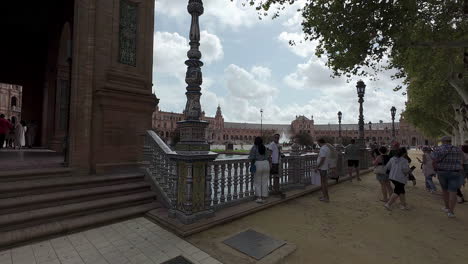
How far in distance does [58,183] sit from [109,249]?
7.49ft

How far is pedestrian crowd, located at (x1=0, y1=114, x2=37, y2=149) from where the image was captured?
31.1 ft

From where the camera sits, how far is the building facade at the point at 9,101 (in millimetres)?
37250

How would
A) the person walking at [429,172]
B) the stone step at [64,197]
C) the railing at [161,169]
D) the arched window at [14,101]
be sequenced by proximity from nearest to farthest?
the stone step at [64,197] < the railing at [161,169] < the person walking at [429,172] < the arched window at [14,101]

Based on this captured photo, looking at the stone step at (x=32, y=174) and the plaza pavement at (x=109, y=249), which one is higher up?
the stone step at (x=32, y=174)

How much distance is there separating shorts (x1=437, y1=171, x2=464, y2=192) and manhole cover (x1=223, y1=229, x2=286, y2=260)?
5022 mm

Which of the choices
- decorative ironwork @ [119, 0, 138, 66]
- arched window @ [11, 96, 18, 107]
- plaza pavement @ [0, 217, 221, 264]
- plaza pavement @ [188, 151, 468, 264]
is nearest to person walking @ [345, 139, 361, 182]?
plaza pavement @ [188, 151, 468, 264]

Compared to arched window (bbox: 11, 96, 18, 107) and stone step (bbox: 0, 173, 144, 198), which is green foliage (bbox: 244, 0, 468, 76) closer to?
stone step (bbox: 0, 173, 144, 198)

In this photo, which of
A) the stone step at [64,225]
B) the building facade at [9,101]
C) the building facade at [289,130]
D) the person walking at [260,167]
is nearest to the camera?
the stone step at [64,225]

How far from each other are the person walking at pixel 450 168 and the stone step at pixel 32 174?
31.8 ft

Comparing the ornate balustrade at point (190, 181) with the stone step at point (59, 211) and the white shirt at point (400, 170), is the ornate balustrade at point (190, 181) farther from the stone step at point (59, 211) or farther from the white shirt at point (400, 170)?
the white shirt at point (400, 170)

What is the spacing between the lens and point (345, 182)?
1012 centimetres

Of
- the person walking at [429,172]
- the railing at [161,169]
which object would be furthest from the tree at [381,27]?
the railing at [161,169]

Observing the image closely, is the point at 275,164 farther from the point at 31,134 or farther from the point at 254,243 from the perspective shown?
the point at 31,134

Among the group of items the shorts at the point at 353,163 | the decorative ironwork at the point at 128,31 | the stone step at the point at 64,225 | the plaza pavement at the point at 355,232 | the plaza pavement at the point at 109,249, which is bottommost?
the plaza pavement at the point at 355,232
